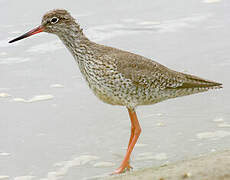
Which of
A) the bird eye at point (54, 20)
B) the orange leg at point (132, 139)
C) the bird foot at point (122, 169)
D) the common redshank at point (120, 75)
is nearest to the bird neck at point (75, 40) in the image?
the common redshank at point (120, 75)

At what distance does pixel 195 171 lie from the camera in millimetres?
5059

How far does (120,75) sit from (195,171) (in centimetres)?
200

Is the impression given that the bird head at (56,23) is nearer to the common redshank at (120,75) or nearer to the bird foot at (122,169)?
the common redshank at (120,75)

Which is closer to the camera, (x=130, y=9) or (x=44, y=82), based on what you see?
(x=44, y=82)

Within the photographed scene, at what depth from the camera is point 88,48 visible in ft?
22.7

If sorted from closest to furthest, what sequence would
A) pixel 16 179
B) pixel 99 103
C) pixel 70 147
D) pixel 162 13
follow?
pixel 16 179, pixel 70 147, pixel 99 103, pixel 162 13

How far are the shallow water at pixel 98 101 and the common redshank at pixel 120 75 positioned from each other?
56 centimetres

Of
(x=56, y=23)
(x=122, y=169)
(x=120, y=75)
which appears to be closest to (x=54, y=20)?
(x=56, y=23)

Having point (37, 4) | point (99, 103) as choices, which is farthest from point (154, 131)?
point (37, 4)

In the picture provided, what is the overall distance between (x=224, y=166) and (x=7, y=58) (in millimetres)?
6060

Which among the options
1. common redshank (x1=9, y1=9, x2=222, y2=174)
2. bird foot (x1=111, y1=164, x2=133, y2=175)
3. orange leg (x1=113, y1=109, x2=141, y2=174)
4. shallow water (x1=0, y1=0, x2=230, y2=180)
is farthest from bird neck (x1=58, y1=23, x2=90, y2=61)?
bird foot (x1=111, y1=164, x2=133, y2=175)

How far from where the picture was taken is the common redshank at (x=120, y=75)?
6680 mm

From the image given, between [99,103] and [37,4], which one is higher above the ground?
[37,4]

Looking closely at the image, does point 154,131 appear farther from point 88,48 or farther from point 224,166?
point 224,166
